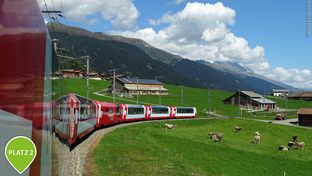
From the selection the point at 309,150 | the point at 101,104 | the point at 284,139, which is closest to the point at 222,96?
the point at 284,139

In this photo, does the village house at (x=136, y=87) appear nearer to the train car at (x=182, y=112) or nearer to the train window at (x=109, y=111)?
the train car at (x=182, y=112)

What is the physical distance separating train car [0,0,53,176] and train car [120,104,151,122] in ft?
187

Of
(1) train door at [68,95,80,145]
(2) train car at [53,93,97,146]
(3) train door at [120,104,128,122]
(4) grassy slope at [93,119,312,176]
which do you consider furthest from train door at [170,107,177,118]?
(1) train door at [68,95,80,145]

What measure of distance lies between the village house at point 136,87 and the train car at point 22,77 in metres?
149

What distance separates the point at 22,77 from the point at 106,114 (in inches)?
1923

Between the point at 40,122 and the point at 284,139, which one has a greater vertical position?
the point at 40,122

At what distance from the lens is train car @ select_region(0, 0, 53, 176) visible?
4348 mm

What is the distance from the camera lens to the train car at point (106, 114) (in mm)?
48478

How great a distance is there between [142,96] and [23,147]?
5878 inches

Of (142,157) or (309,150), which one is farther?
(309,150)

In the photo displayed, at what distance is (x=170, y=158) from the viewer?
109 ft

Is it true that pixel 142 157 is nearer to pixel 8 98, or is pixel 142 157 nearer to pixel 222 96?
pixel 8 98

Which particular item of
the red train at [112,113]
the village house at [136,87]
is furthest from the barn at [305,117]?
the village house at [136,87]

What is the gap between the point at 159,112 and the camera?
84562 mm
